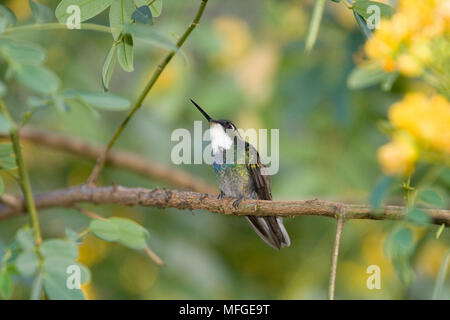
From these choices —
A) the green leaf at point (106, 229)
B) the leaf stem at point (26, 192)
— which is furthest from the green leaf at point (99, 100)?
the green leaf at point (106, 229)

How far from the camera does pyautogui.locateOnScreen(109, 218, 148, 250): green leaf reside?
1975 mm

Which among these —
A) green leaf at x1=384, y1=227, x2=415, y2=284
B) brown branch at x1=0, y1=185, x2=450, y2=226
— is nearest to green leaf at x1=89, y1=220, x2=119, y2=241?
brown branch at x1=0, y1=185, x2=450, y2=226

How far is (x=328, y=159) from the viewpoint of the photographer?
4164 millimetres

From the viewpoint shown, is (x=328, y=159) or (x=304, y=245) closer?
(x=328, y=159)

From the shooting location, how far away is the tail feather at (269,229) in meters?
2.94

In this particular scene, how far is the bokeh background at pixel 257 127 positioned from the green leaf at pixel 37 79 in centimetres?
253

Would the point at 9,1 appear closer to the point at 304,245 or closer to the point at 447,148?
the point at 304,245

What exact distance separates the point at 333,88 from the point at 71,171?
2.21 m

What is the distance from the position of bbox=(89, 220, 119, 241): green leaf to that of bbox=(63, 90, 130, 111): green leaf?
1.68ft

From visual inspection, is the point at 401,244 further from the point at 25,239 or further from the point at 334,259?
the point at 25,239

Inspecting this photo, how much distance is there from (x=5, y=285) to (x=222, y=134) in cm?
193

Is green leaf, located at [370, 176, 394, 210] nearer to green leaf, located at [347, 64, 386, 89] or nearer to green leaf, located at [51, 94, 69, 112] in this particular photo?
green leaf, located at [347, 64, 386, 89]
